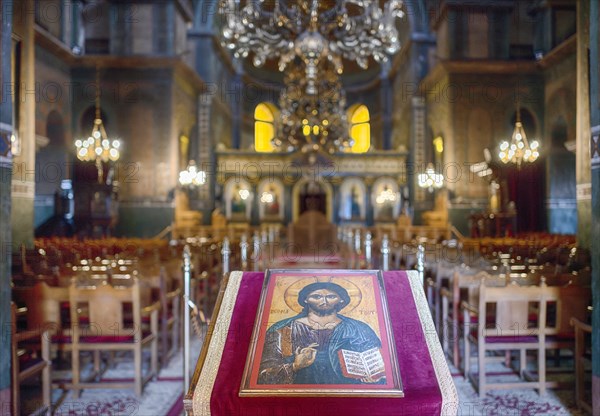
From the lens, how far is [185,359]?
3600 mm

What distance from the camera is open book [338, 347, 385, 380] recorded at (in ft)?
9.30

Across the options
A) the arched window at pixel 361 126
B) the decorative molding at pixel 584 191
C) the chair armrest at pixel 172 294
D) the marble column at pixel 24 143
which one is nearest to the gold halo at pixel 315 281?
the chair armrest at pixel 172 294

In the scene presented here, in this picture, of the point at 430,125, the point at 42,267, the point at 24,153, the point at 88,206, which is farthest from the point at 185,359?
the point at 430,125

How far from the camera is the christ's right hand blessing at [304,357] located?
2.88 m

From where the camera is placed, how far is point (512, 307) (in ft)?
16.2

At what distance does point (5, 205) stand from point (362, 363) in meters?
3.34

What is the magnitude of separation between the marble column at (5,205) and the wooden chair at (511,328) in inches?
167

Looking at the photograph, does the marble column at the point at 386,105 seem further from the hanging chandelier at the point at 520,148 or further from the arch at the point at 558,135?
the hanging chandelier at the point at 520,148

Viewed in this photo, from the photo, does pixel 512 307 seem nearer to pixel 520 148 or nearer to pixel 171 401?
pixel 171 401

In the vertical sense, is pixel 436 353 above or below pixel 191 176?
below

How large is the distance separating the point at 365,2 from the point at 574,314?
920 cm

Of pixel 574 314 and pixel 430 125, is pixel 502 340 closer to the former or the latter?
pixel 574 314

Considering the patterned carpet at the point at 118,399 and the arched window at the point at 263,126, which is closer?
the patterned carpet at the point at 118,399

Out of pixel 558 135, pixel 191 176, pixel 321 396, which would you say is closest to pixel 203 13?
pixel 191 176
